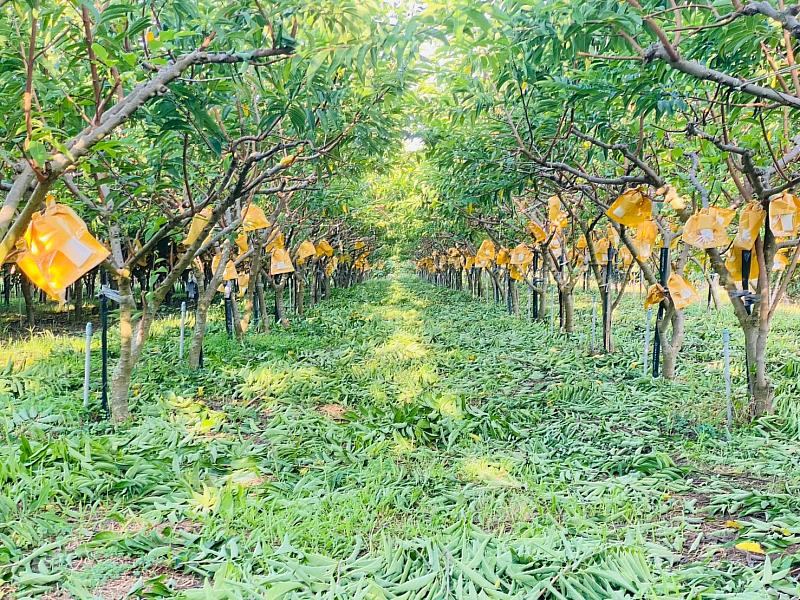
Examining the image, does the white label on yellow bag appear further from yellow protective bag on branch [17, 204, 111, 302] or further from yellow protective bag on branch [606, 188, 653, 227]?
yellow protective bag on branch [606, 188, 653, 227]

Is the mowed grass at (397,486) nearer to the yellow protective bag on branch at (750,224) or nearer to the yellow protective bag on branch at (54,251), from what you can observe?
the yellow protective bag on branch at (54,251)

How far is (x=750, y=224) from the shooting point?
459cm

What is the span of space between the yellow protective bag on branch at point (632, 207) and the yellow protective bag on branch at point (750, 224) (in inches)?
34.5

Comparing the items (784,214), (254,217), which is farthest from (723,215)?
(254,217)

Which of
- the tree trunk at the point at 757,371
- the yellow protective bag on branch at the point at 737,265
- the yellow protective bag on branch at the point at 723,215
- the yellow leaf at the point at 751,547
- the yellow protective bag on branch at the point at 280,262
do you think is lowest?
the yellow leaf at the point at 751,547

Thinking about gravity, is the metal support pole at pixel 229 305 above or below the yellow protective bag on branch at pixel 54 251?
below

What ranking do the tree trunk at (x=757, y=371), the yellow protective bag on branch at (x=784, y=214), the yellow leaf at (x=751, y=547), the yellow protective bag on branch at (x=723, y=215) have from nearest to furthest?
the yellow leaf at (x=751, y=547) → the yellow protective bag on branch at (x=784, y=214) → the tree trunk at (x=757, y=371) → the yellow protective bag on branch at (x=723, y=215)

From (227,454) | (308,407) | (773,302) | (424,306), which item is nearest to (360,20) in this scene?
(227,454)

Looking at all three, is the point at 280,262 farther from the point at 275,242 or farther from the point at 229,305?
the point at 275,242

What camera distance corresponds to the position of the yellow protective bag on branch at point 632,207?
17.7 feet

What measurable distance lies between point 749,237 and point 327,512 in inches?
150

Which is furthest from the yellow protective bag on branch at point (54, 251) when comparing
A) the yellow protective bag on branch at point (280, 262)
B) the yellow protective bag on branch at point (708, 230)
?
the yellow protective bag on branch at point (280, 262)

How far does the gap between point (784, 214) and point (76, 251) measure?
4.70 m

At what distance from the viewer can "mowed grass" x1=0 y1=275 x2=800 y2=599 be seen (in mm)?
2828
